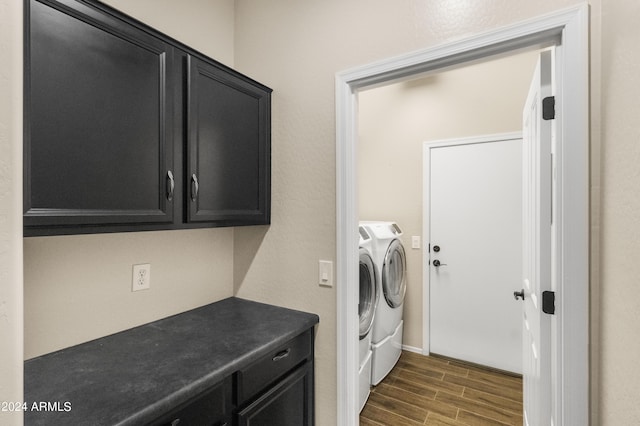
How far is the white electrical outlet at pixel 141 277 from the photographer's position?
1.44 meters

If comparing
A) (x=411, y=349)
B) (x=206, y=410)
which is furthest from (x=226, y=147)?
(x=411, y=349)

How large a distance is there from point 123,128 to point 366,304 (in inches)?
75.7

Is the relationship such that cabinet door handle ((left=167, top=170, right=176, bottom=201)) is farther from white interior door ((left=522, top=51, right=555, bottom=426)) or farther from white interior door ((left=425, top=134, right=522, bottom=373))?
white interior door ((left=425, top=134, right=522, bottom=373))

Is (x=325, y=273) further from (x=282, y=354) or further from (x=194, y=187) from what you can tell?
(x=194, y=187)

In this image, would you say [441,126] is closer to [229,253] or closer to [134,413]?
[229,253]

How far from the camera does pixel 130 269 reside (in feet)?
4.67

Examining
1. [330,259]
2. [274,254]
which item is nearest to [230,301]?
[274,254]

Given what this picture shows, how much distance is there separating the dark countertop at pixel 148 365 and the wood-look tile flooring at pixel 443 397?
122 centimetres

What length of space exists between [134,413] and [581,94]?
1.68m

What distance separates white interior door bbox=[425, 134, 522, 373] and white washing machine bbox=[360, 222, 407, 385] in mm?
415

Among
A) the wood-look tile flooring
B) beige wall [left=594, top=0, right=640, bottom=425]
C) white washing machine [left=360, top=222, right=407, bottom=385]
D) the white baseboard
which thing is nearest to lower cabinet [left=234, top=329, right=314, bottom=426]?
the wood-look tile flooring

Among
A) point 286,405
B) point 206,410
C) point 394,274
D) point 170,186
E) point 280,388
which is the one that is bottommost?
point 286,405

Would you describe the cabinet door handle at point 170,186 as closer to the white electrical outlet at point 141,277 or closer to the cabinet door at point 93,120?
the cabinet door at point 93,120

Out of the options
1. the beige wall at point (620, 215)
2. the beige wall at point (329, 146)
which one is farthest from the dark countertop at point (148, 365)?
the beige wall at point (620, 215)
